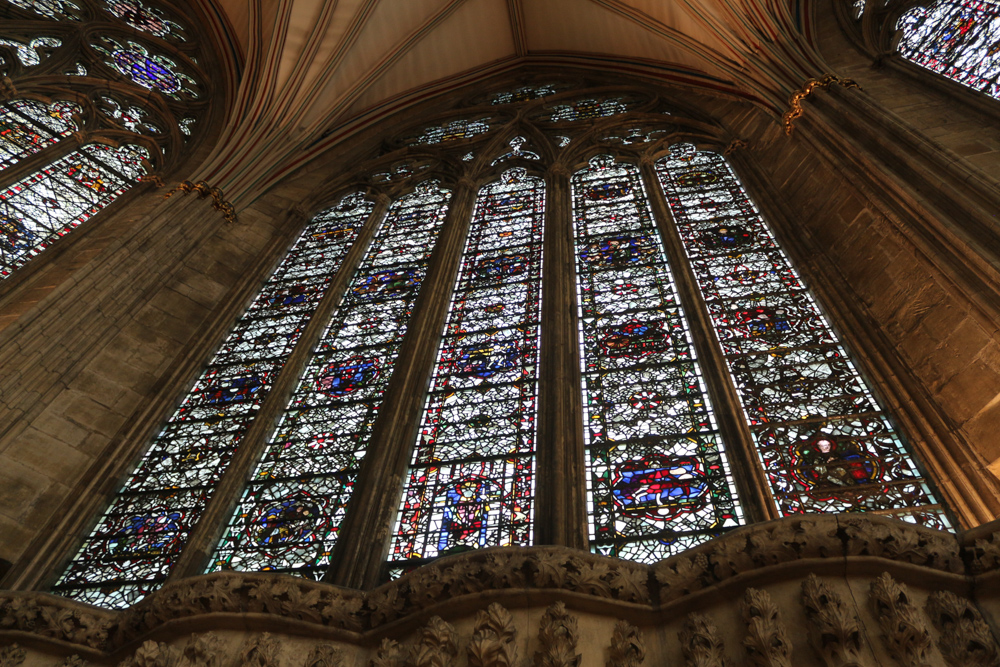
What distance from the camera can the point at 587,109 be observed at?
12.7 metres

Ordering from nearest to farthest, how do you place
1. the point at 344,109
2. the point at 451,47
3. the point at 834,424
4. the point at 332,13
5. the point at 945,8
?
the point at 834,424 < the point at 945,8 < the point at 332,13 < the point at 344,109 < the point at 451,47

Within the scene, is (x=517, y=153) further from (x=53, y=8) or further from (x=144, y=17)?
(x=53, y=8)

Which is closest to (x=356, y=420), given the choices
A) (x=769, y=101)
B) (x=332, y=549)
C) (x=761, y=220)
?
(x=332, y=549)

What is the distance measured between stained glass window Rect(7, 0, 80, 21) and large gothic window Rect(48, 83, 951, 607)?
112 inches

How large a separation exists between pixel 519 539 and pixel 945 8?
8.36 metres

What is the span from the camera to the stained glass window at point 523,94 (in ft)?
44.3

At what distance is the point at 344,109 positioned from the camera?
1208 cm

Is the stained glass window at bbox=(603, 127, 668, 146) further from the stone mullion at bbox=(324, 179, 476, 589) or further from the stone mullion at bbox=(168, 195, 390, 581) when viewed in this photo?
the stone mullion at bbox=(168, 195, 390, 581)

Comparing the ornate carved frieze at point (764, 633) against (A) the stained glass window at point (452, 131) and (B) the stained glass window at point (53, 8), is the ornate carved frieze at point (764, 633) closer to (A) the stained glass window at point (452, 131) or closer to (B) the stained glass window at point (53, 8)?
(A) the stained glass window at point (452, 131)

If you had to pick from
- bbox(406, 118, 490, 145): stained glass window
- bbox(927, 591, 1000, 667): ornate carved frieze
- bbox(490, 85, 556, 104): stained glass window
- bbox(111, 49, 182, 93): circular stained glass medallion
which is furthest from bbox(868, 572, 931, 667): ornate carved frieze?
bbox(111, 49, 182, 93): circular stained glass medallion

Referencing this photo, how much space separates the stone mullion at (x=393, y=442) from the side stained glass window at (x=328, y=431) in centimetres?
22

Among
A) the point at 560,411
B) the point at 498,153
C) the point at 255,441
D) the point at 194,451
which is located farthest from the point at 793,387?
the point at 498,153

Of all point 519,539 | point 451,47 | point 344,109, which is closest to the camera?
point 519,539

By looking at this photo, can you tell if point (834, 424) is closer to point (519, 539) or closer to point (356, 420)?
point (519, 539)
